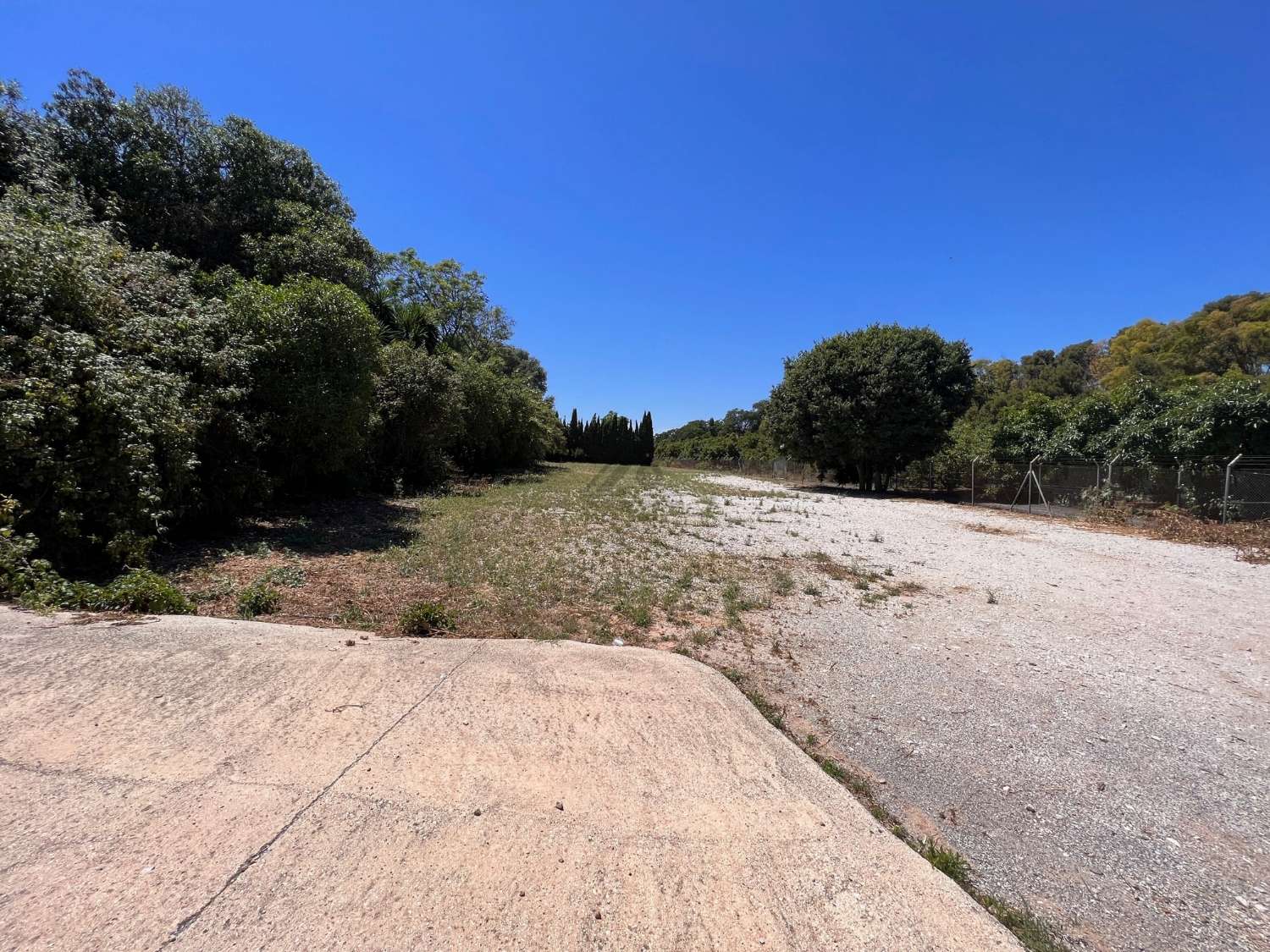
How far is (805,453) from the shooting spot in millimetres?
25719

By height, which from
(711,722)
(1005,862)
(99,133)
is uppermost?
(99,133)

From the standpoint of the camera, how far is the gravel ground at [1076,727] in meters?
2.15

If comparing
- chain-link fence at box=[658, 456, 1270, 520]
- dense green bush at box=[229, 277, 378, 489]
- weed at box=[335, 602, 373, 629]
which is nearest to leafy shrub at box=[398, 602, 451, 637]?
weed at box=[335, 602, 373, 629]

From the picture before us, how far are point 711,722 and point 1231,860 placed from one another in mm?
2313

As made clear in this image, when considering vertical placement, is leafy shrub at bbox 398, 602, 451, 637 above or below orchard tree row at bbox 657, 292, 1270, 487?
below

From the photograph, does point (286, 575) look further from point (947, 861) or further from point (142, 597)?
point (947, 861)

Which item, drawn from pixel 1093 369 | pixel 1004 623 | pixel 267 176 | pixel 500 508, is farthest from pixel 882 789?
pixel 1093 369

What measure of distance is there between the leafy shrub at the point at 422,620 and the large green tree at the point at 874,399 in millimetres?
21899

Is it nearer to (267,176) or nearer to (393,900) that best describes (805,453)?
(267,176)

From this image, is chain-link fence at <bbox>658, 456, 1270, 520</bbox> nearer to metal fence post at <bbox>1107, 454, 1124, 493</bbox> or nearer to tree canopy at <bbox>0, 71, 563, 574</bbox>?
metal fence post at <bbox>1107, 454, 1124, 493</bbox>

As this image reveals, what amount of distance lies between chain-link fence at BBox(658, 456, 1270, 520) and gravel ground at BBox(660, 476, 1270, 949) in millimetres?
6616

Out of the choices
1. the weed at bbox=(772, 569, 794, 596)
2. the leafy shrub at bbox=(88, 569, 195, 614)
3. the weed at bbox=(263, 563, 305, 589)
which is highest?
the leafy shrub at bbox=(88, 569, 195, 614)

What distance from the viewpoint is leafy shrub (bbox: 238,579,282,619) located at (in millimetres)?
4609

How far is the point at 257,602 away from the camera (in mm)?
4699
